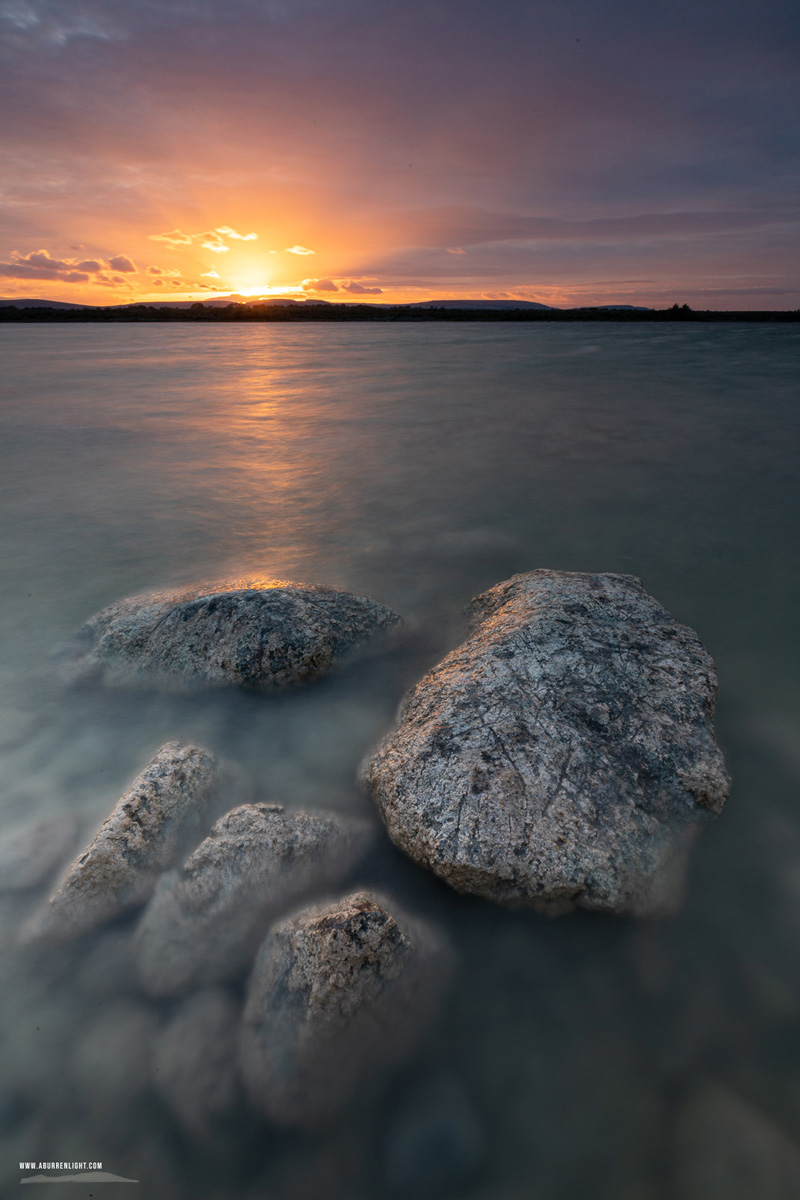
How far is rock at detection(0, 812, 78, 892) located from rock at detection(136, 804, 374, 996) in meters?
0.64

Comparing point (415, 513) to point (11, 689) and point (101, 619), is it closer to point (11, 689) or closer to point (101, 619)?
point (101, 619)

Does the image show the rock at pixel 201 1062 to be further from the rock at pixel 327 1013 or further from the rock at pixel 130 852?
the rock at pixel 130 852

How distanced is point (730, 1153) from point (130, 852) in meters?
2.48

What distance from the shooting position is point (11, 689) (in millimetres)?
4203

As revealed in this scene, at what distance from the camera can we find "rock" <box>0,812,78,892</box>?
2.84 metres

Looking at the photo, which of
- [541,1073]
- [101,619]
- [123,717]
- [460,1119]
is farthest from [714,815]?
[101,619]

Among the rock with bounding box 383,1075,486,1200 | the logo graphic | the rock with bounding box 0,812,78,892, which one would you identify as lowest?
the logo graphic

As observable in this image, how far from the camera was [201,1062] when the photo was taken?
2.25m

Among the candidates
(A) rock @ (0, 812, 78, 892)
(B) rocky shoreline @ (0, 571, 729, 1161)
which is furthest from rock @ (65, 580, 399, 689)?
(A) rock @ (0, 812, 78, 892)

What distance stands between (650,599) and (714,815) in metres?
1.55

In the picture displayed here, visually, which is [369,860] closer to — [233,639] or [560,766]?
[560,766]

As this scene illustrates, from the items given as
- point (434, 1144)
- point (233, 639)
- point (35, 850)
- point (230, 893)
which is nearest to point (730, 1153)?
point (434, 1144)

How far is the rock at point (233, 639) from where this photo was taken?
158 inches

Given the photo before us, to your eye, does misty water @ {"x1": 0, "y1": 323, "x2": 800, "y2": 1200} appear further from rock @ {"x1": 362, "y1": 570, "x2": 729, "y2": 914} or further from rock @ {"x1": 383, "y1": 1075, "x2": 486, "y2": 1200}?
rock @ {"x1": 362, "y1": 570, "x2": 729, "y2": 914}
